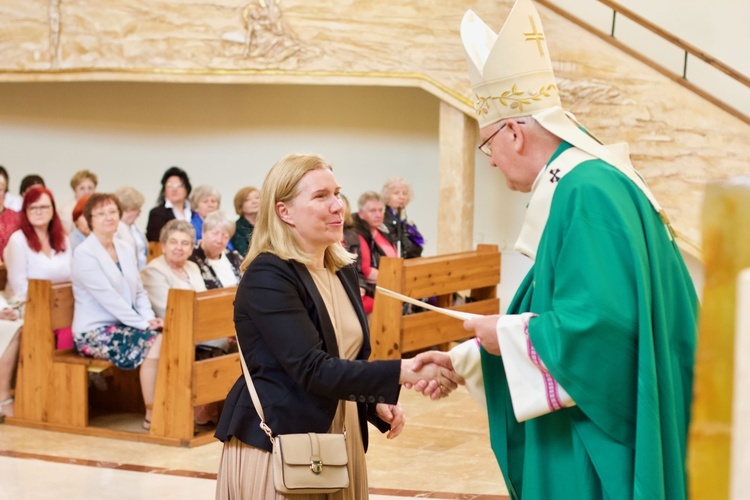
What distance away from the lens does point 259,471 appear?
2734mm

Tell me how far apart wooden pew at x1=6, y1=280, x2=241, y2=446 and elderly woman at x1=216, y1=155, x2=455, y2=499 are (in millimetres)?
3032

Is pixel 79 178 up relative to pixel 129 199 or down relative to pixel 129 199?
up

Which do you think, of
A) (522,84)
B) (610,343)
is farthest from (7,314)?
(610,343)

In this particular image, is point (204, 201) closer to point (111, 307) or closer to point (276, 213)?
point (111, 307)

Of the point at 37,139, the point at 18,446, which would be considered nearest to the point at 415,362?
the point at 18,446

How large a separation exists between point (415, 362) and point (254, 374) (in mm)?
440

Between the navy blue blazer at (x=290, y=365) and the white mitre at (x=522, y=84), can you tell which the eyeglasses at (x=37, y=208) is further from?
the white mitre at (x=522, y=84)

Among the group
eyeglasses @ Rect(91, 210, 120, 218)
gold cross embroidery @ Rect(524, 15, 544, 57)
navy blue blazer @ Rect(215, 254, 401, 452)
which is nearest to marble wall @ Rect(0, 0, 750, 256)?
eyeglasses @ Rect(91, 210, 120, 218)

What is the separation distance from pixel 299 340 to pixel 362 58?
25.4 ft

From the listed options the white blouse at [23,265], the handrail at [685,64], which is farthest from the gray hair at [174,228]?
the handrail at [685,64]

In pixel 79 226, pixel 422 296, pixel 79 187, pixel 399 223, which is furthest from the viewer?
pixel 79 187

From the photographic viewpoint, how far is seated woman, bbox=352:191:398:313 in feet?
26.5

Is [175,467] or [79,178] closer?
[175,467]

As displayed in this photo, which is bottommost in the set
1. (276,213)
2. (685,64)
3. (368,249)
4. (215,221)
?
(276,213)
